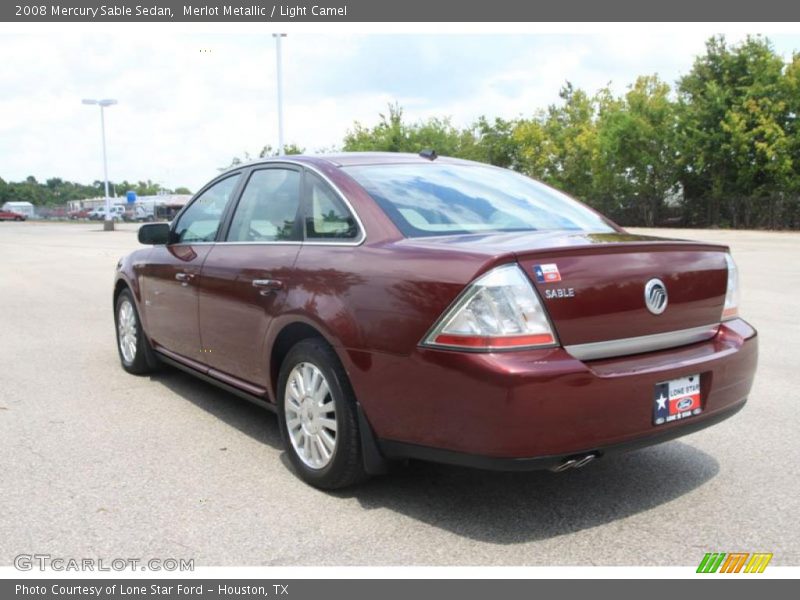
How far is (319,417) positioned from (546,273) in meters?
1.38

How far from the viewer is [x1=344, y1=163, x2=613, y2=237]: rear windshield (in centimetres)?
384

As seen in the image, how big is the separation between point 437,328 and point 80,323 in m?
7.59

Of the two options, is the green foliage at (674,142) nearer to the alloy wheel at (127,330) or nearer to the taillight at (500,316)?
the alloy wheel at (127,330)

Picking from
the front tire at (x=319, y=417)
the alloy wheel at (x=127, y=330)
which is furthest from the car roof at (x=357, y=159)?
the alloy wheel at (x=127, y=330)

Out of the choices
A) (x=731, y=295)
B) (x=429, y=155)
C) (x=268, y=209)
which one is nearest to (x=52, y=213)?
(x=268, y=209)

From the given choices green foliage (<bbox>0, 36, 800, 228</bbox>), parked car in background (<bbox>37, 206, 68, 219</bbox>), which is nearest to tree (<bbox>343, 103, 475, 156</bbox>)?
green foliage (<bbox>0, 36, 800, 228</bbox>)

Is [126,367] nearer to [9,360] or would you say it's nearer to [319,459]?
[9,360]

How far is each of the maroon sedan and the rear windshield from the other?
14mm

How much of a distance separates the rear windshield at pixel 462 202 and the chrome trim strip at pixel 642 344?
2.74 ft

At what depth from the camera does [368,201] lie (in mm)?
3877

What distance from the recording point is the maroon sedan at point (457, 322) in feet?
10.0

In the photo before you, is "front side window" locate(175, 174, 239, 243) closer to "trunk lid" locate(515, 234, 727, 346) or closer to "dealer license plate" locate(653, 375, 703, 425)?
"trunk lid" locate(515, 234, 727, 346)

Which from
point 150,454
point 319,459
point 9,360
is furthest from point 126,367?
point 319,459

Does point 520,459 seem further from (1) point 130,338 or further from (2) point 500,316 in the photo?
(1) point 130,338
